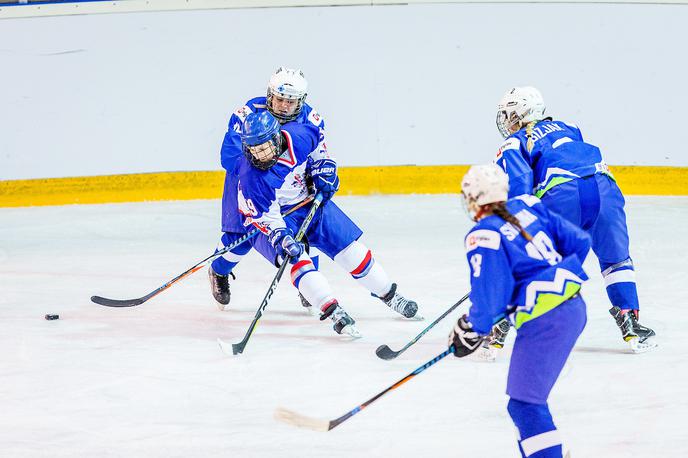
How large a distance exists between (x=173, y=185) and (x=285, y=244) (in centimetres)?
304

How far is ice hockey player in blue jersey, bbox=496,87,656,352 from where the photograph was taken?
11.4ft

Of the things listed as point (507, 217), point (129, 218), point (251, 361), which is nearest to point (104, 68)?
point (129, 218)

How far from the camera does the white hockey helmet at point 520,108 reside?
3.52 m

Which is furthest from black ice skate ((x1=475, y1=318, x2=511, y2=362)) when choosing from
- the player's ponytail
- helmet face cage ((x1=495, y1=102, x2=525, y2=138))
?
the player's ponytail

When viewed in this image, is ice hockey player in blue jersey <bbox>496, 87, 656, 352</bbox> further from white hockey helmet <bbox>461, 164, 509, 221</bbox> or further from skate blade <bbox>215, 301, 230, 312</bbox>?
skate blade <bbox>215, 301, 230, 312</bbox>

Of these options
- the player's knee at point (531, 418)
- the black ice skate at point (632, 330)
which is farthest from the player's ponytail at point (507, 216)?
the black ice skate at point (632, 330)

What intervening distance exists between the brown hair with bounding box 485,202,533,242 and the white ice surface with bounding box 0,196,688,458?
0.71 m

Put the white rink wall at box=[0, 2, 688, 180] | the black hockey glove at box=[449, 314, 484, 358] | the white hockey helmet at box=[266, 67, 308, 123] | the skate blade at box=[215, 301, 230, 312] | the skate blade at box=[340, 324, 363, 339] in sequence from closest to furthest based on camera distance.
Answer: the black hockey glove at box=[449, 314, 484, 358]
the skate blade at box=[340, 324, 363, 339]
the white hockey helmet at box=[266, 67, 308, 123]
the skate blade at box=[215, 301, 230, 312]
the white rink wall at box=[0, 2, 688, 180]

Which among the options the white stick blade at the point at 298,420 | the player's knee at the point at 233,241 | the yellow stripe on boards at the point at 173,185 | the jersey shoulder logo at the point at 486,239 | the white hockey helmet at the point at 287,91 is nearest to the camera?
the jersey shoulder logo at the point at 486,239

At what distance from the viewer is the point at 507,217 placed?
2.34 meters

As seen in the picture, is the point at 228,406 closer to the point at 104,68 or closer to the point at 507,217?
the point at 507,217

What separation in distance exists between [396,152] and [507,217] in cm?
432

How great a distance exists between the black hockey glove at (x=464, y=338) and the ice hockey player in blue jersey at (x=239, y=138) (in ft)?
5.98

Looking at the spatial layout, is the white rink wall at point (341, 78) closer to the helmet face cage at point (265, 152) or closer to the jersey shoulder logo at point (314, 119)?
the jersey shoulder logo at point (314, 119)
